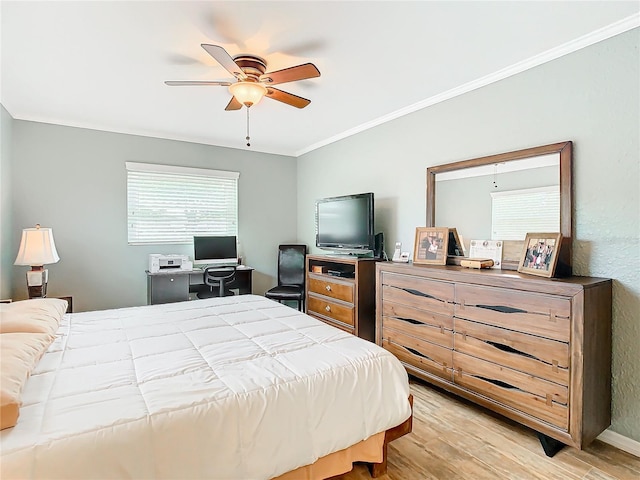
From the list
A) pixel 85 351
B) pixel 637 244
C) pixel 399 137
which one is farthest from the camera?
pixel 399 137

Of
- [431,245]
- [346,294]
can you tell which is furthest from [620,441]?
[346,294]

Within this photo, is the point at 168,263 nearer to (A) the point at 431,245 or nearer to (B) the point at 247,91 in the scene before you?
(B) the point at 247,91

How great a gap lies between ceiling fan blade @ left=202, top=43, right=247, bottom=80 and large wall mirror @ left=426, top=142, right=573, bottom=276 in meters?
1.89

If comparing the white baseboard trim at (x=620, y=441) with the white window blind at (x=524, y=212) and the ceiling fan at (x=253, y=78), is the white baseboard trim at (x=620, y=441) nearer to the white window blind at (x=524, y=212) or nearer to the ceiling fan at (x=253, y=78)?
the white window blind at (x=524, y=212)

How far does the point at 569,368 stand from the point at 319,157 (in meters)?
3.86

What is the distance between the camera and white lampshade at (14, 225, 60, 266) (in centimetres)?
318

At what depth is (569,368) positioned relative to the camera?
1.93 meters

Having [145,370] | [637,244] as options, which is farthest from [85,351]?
[637,244]

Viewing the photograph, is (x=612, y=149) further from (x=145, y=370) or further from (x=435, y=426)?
(x=145, y=370)

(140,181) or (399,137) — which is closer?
(399,137)

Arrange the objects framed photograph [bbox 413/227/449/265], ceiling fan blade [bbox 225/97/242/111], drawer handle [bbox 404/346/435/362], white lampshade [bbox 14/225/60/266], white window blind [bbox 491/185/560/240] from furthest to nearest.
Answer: white lampshade [bbox 14/225/60/266], framed photograph [bbox 413/227/449/265], ceiling fan blade [bbox 225/97/242/111], drawer handle [bbox 404/346/435/362], white window blind [bbox 491/185/560/240]

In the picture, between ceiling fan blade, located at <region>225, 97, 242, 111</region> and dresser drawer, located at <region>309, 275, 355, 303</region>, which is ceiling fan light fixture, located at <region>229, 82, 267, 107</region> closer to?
ceiling fan blade, located at <region>225, 97, 242, 111</region>

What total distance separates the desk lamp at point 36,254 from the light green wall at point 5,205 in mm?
422

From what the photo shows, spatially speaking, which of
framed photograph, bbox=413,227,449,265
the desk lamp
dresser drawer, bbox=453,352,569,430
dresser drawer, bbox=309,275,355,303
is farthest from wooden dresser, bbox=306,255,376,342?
the desk lamp
